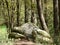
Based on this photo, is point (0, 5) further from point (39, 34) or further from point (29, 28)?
point (39, 34)

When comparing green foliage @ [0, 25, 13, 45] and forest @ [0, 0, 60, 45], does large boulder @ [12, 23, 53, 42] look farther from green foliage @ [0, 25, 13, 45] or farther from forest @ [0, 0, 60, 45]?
green foliage @ [0, 25, 13, 45]

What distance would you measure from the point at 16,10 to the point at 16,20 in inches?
53.1

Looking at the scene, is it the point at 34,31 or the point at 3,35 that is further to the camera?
the point at 34,31

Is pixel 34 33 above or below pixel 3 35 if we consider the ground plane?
below

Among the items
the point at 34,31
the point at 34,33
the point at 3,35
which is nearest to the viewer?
the point at 3,35

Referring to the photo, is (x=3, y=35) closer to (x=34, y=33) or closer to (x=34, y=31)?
(x=34, y=33)

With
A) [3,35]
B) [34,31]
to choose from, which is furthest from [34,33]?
[3,35]

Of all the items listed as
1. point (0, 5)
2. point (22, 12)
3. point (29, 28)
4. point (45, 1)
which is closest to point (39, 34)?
point (29, 28)

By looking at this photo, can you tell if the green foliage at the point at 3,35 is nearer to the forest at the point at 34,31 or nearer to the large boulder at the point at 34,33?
the forest at the point at 34,31

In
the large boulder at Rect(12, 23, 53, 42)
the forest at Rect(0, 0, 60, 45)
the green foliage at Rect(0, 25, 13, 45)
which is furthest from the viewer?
the large boulder at Rect(12, 23, 53, 42)

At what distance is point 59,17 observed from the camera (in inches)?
418

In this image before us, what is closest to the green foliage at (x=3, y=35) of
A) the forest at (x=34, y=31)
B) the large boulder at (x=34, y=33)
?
the forest at (x=34, y=31)

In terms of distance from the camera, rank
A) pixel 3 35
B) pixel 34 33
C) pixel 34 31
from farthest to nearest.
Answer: pixel 34 31 < pixel 34 33 < pixel 3 35

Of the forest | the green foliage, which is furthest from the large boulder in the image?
the green foliage
